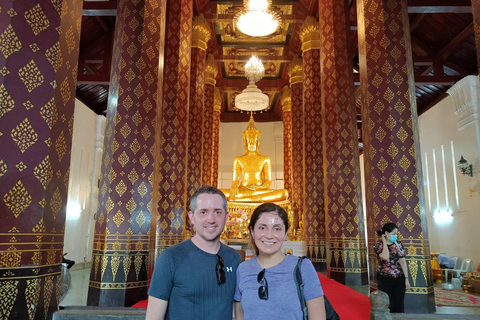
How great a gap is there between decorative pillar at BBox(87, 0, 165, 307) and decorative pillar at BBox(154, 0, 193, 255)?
1.56 m

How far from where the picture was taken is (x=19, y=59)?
235 cm

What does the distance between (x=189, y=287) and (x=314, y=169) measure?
695 centimetres

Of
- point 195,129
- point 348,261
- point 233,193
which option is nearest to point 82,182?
point 195,129

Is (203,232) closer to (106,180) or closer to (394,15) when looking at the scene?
(106,180)

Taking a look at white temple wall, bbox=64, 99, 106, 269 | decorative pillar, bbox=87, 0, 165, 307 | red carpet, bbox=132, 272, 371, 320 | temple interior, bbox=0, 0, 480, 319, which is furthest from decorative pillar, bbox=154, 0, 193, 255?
white temple wall, bbox=64, 99, 106, 269

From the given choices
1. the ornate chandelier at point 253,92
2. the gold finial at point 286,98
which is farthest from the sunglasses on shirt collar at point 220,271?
the gold finial at point 286,98

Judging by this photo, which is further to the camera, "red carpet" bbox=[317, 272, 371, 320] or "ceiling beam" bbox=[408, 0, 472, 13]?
"ceiling beam" bbox=[408, 0, 472, 13]

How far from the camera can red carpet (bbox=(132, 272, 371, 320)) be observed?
11.8 feet

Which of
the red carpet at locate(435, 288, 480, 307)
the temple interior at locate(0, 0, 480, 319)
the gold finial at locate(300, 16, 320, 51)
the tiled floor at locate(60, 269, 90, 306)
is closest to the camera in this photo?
the temple interior at locate(0, 0, 480, 319)

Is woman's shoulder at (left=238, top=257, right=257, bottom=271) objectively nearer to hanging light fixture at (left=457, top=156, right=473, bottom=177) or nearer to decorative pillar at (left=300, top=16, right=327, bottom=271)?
decorative pillar at (left=300, top=16, right=327, bottom=271)

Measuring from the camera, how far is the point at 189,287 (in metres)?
1.40

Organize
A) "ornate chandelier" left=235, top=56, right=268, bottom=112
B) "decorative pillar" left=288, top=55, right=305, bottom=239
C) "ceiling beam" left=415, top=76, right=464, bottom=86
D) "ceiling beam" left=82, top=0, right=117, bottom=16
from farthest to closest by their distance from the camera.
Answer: "decorative pillar" left=288, top=55, right=305, bottom=239, "ornate chandelier" left=235, top=56, right=268, bottom=112, "ceiling beam" left=415, top=76, right=464, bottom=86, "ceiling beam" left=82, top=0, right=117, bottom=16

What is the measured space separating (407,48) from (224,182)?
12.9m

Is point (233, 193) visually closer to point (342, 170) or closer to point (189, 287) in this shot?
point (342, 170)
